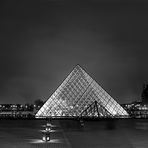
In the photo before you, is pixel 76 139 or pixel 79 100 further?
pixel 79 100

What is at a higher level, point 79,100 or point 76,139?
point 79,100

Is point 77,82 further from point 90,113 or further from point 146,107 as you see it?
point 146,107

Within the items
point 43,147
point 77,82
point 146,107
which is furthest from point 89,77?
point 146,107

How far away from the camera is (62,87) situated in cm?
5544

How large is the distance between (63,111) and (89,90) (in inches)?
202

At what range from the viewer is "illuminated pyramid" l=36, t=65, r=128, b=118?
178ft

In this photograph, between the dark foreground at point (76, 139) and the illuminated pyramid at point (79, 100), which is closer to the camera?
the dark foreground at point (76, 139)

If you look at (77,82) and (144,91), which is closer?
(77,82)

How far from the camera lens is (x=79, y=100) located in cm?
5584

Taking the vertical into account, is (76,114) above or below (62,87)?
below

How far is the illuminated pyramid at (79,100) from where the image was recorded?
54.4 meters

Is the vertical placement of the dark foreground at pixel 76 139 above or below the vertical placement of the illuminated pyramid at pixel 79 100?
below

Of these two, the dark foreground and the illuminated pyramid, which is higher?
the illuminated pyramid

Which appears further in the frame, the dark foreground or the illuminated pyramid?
the illuminated pyramid
